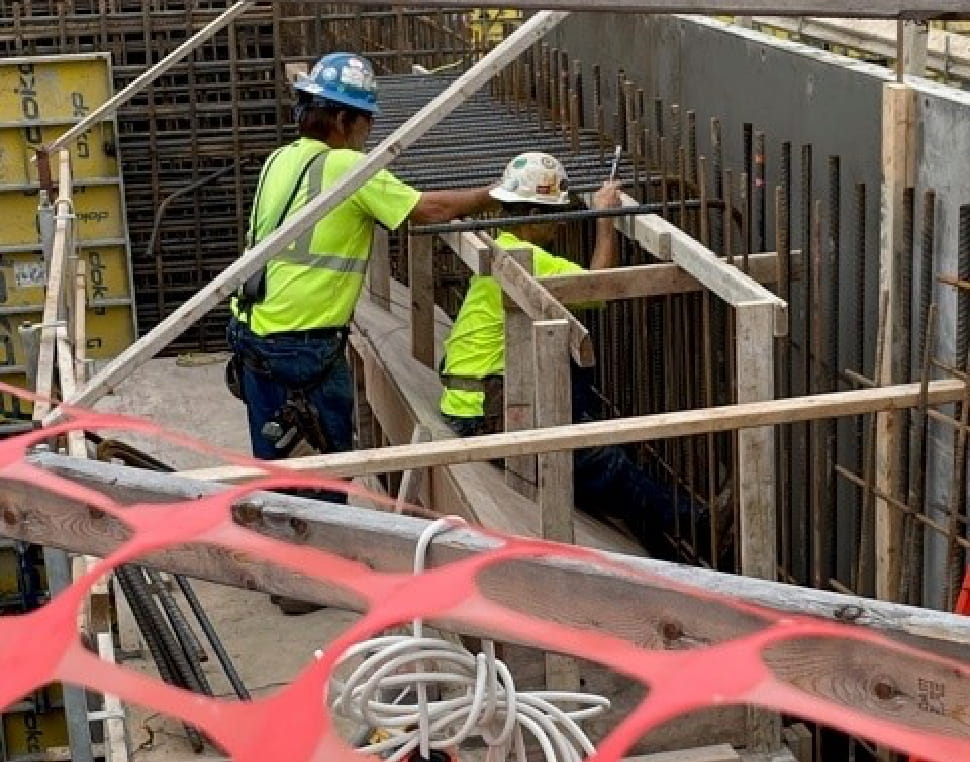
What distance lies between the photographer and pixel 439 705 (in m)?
3.26

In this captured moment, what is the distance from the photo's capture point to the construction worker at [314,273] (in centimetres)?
682

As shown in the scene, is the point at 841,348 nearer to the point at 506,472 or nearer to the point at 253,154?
the point at 506,472

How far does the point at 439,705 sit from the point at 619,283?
10.2 feet

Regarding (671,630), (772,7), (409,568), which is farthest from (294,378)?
(671,630)

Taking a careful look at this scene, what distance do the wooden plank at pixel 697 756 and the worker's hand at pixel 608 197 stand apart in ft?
7.22

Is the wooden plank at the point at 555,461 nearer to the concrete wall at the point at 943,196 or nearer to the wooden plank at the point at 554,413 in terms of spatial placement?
the wooden plank at the point at 554,413

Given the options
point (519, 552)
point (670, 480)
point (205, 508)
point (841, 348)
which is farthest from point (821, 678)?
point (670, 480)

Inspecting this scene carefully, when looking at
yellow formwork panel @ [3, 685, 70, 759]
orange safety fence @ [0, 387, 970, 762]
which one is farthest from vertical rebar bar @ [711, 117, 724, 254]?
yellow formwork panel @ [3, 685, 70, 759]

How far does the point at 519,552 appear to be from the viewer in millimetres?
2521

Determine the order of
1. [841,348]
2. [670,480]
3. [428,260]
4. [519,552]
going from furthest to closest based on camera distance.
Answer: [428,260] < [670,480] < [841,348] < [519,552]

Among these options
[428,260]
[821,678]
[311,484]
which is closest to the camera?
[821,678]

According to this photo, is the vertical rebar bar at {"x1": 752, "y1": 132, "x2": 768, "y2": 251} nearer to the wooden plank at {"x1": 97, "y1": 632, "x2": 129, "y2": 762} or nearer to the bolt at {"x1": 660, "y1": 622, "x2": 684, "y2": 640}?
the wooden plank at {"x1": 97, "y1": 632, "x2": 129, "y2": 762}

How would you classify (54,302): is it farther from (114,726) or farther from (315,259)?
(114,726)

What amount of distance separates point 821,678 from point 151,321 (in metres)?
11.6
